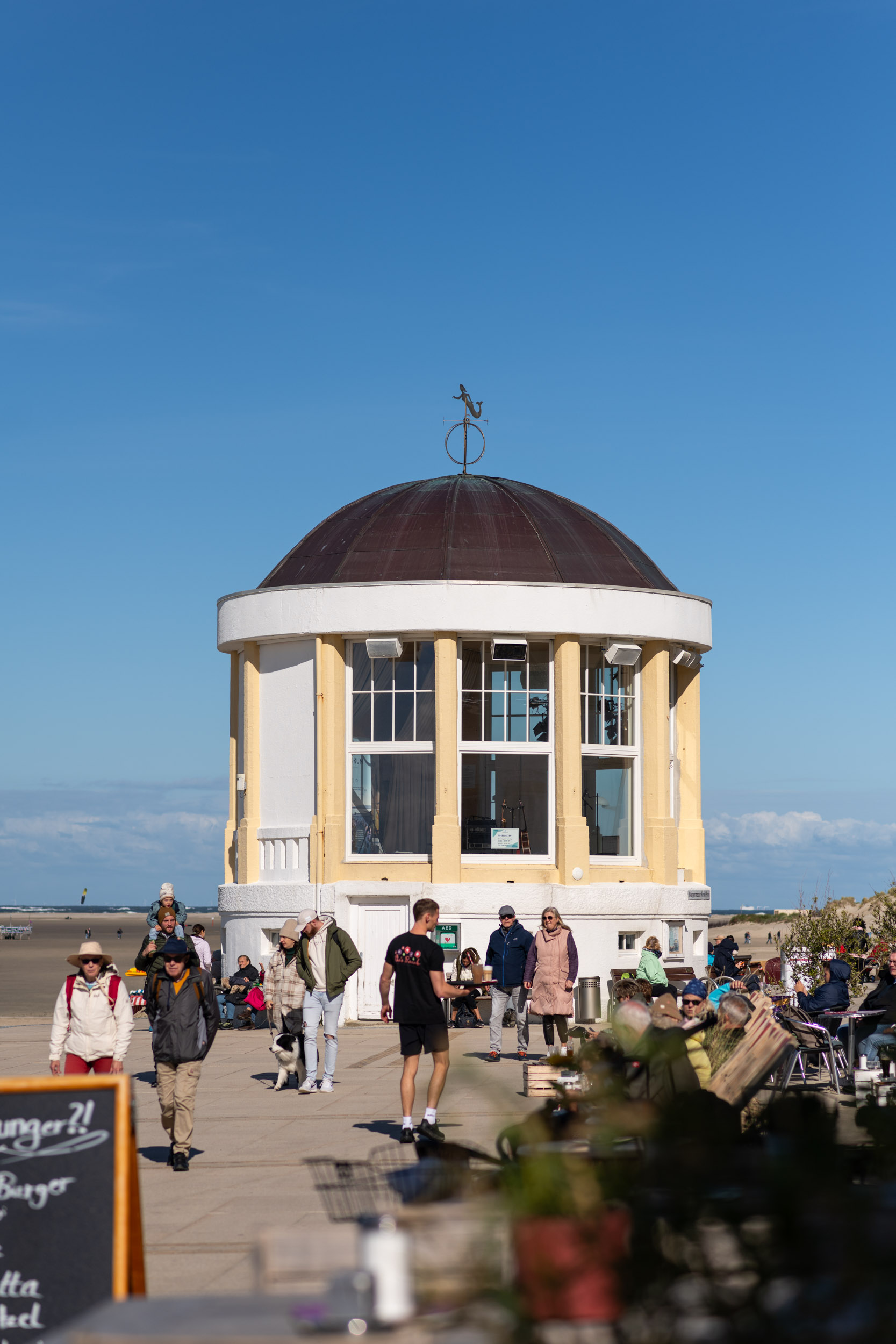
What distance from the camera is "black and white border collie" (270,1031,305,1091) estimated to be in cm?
1670

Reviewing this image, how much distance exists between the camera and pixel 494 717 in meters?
28.1

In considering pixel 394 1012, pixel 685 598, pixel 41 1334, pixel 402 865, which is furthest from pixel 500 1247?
pixel 685 598

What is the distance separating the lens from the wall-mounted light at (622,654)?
28.6m

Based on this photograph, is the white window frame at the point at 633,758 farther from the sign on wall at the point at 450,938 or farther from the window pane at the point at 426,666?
the sign on wall at the point at 450,938

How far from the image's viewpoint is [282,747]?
95.1ft

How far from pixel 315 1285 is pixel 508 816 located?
2425 cm

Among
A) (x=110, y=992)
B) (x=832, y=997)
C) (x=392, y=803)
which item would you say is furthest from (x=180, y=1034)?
(x=392, y=803)

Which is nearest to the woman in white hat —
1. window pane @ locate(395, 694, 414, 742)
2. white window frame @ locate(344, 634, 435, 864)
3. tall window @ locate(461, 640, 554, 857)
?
white window frame @ locate(344, 634, 435, 864)

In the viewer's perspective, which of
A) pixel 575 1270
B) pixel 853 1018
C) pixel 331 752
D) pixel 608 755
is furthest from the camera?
pixel 608 755

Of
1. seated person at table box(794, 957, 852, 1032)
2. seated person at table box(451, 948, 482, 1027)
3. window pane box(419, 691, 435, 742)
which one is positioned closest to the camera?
seated person at table box(794, 957, 852, 1032)

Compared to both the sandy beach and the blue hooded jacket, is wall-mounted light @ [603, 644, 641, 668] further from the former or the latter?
the sandy beach

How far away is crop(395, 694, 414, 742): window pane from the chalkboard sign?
847 inches

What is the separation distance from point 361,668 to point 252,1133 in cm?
1567

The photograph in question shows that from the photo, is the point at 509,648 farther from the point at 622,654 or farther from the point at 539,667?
the point at 622,654
